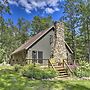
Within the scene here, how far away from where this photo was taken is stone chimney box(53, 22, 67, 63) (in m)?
27.5

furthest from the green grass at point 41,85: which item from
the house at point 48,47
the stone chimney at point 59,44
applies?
the stone chimney at point 59,44

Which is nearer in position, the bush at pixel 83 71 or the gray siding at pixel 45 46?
the bush at pixel 83 71

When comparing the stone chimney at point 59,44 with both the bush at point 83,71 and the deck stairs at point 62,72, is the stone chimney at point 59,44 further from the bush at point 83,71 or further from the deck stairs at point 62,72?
the bush at point 83,71

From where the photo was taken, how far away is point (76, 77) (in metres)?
18.6

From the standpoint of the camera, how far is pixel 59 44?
27.8m

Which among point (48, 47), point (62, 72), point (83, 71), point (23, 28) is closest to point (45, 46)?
point (48, 47)

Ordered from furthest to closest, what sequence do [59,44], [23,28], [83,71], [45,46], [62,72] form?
[23,28]
[45,46]
[59,44]
[62,72]
[83,71]

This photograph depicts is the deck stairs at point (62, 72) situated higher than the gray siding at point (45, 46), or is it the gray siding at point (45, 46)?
the gray siding at point (45, 46)

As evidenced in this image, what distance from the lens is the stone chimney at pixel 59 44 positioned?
2748 cm

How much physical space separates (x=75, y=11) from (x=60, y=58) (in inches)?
801

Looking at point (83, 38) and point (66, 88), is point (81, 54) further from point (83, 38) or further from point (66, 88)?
point (66, 88)

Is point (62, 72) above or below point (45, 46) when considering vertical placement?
below

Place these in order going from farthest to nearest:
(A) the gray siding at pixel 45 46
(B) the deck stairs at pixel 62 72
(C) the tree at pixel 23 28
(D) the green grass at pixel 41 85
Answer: (C) the tree at pixel 23 28
(A) the gray siding at pixel 45 46
(B) the deck stairs at pixel 62 72
(D) the green grass at pixel 41 85

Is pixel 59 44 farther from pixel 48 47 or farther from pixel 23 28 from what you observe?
pixel 23 28
